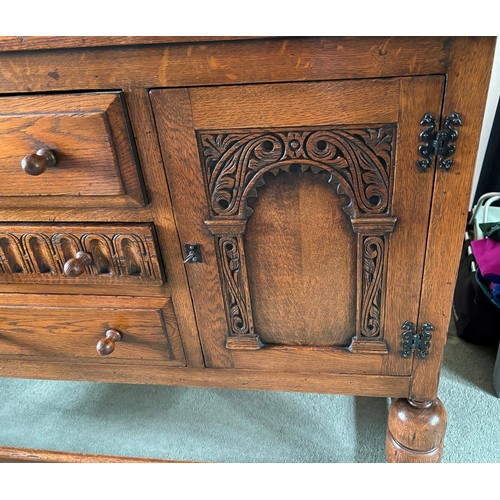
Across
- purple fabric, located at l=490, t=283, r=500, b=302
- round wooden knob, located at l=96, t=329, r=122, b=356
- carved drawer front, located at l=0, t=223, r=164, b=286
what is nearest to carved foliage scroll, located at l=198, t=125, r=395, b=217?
carved drawer front, located at l=0, t=223, r=164, b=286

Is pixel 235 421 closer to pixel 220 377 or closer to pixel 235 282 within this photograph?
pixel 220 377

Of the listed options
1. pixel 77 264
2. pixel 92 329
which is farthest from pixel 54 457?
pixel 77 264

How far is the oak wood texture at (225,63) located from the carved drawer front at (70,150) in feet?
0.06

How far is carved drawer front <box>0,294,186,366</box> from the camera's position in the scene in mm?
644

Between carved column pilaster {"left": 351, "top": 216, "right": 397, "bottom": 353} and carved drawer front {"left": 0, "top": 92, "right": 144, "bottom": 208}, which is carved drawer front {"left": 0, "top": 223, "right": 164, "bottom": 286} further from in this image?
carved column pilaster {"left": 351, "top": 216, "right": 397, "bottom": 353}

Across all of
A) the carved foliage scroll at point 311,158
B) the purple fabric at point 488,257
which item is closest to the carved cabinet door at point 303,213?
the carved foliage scroll at point 311,158

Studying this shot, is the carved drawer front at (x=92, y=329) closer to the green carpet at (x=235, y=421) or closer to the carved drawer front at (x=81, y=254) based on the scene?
the carved drawer front at (x=81, y=254)

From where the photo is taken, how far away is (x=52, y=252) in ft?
1.99

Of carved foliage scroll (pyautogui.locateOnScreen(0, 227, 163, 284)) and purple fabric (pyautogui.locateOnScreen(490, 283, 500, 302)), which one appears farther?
purple fabric (pyautogui.locateOnScreen(490, 283, 500, 302))

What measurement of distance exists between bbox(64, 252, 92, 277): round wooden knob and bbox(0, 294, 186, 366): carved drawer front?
7cm

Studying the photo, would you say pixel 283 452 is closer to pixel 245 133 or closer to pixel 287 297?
pixel 287 297

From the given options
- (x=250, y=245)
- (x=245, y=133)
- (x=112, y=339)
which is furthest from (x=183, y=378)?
(x=245, y=133)

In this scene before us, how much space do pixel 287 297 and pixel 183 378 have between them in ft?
0.73

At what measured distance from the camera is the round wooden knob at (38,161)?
50cm
